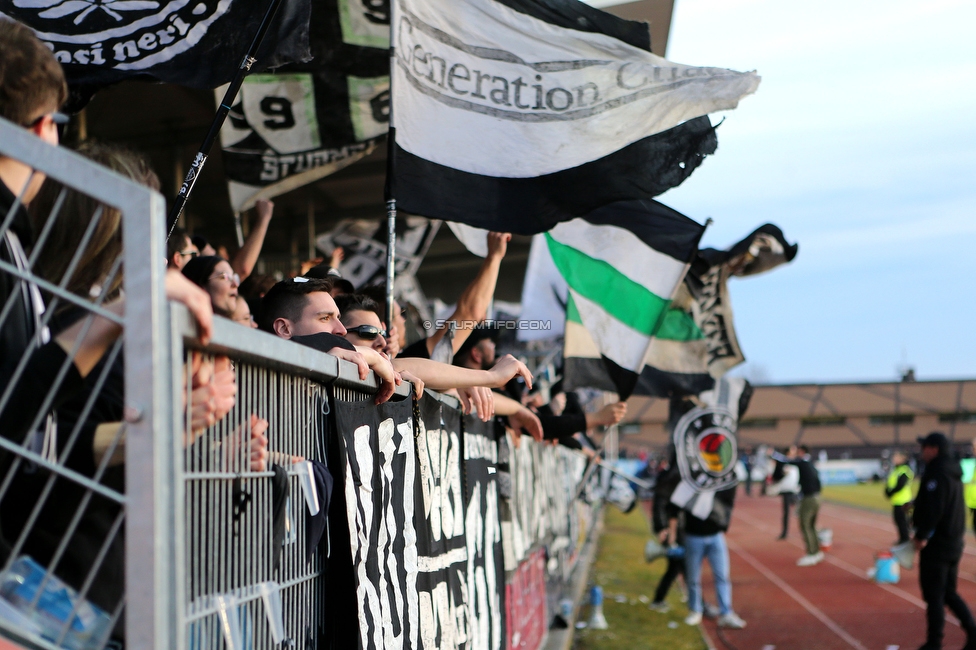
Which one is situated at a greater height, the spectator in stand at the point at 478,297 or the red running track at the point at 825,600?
the spectator in stand at the point at 478,297

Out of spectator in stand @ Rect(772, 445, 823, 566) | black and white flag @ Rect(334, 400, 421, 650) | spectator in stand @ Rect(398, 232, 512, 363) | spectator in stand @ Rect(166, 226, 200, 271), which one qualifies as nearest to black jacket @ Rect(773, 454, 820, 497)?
→ spectator in stand @ Rect(772, 445, 823, 566)

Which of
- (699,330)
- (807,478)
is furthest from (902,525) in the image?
(699,330)

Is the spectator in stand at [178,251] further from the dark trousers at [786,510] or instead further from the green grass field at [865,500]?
the green grass field at [865,500]

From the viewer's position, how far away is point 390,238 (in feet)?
14.8

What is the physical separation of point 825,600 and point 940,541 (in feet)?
17.0

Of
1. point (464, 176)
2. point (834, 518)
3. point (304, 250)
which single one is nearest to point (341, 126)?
point (464, 176)

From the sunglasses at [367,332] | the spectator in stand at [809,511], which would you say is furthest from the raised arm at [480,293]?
the spectator in stand at [809,511]

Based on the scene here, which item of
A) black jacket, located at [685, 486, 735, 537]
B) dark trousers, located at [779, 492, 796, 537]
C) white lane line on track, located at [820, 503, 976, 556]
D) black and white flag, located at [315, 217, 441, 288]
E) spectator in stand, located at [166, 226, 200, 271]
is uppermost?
black and white flag, located at [315, 217, 441, 288]

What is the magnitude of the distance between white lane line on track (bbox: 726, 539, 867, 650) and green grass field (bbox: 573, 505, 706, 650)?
72.7 inches

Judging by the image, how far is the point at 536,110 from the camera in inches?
214

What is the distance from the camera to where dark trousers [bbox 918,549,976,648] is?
32.6 ft

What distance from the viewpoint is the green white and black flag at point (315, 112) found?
21.4ft

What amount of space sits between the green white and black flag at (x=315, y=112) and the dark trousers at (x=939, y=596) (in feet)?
24.3

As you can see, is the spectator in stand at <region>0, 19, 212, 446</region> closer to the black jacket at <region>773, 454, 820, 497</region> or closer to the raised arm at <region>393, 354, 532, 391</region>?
the raised arm at <region>393, 354, 532, 391</region>
